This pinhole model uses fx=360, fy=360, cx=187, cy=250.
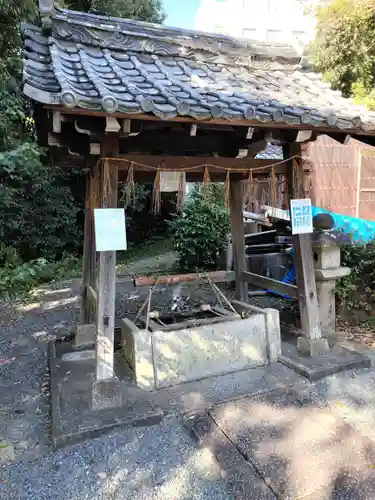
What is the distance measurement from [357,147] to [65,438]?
1061 centimetres

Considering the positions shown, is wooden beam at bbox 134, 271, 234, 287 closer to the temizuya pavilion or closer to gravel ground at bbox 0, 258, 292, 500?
the temizuya pavilion

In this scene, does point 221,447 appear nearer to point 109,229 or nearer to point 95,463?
point 95,463

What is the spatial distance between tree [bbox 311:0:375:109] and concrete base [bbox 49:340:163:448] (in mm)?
12081

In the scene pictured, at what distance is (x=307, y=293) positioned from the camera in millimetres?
4328

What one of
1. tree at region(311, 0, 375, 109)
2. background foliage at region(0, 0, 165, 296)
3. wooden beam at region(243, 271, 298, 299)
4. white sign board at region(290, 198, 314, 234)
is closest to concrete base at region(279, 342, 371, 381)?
wooden beam at region(243, 271, 298, 299)

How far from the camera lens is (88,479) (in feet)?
8.70

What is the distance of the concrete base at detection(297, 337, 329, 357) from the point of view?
170 inches

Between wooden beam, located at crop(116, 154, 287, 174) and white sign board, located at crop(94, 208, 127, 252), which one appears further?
wooden beam, located at crop(116, 154, 287, 174)

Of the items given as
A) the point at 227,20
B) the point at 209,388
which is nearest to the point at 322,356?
the point at 209,388

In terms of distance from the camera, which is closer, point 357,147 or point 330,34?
point 357,147

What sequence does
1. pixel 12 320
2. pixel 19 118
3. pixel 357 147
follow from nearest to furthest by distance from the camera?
pixel 12 320, pixel 19 118, pixel 357 147

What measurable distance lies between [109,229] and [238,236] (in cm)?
265

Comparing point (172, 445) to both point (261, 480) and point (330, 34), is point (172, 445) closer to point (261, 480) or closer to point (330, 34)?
point (261, 480)

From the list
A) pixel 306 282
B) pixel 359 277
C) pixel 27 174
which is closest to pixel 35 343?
pixel 306 282
